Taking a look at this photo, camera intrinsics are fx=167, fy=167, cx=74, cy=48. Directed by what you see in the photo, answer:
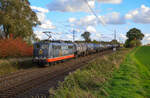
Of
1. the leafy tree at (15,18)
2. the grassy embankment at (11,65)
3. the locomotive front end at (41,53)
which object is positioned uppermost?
the leafy tree at (15,18)

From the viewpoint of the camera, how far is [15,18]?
100ft

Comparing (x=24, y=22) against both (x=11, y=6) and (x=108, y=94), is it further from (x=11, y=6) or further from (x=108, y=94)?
(x=108, y=94)

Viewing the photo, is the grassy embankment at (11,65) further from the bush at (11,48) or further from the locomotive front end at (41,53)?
the bush at (11,48)

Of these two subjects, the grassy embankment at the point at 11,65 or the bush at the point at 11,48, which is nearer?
→ the grassy embankment at the point at 11,65

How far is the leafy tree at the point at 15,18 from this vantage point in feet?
93.8

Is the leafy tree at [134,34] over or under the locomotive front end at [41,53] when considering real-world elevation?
over

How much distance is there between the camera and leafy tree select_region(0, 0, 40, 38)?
28600mm

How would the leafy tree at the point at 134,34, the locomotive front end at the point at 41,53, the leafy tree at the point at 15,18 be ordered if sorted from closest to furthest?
the locomotive front end at the point at 41,53 → the leafy tree at the point at 15,18 → the leafy tree at the point at 134,34

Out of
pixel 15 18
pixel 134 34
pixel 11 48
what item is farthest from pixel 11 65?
pixel 134 34

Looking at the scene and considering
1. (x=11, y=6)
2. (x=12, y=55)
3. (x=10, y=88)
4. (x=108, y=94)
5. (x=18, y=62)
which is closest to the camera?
(x=108, y=94)

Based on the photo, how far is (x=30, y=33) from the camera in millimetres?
33031

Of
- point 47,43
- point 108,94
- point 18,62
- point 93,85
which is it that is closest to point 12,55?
point 18,62

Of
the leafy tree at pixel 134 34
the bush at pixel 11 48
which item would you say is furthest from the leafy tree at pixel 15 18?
the leafy tree at pixel 134 34

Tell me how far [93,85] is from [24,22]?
2446 centimetres
